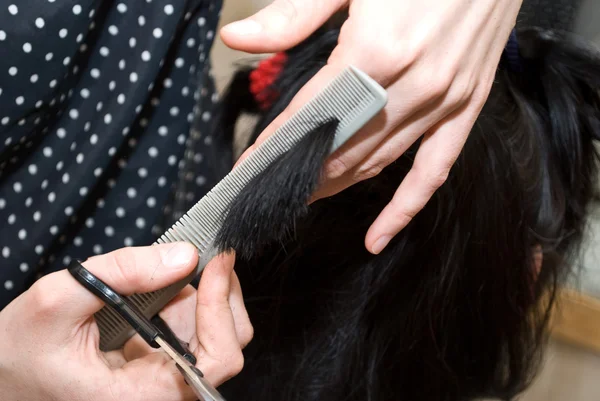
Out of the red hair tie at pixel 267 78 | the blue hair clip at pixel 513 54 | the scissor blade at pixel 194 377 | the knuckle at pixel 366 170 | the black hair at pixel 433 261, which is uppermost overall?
the red hair tie at pixel 267 78

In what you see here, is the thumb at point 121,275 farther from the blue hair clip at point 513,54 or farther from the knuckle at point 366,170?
the blue hair clip at point 513,54

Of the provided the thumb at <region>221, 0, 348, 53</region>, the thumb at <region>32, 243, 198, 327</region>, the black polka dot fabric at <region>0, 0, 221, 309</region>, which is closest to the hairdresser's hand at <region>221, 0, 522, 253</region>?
the thumb at <region>221, 0, 348, 53</region>

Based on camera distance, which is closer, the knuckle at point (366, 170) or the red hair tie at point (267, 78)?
the knuckle at point (366, 170)

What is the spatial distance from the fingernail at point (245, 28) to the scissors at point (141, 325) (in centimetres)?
20

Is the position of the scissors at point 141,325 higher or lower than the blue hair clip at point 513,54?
higher

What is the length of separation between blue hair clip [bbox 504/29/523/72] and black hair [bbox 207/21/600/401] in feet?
0.03

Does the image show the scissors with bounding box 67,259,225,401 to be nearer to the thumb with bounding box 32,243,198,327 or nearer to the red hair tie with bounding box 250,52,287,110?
the thumb with bounding box 32,243,198,327

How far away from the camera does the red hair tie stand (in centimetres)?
59

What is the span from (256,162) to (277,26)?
10 centimetres

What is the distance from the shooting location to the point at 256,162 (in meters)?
0.41

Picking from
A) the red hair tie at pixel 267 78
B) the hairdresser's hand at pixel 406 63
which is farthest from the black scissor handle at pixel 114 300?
the red hair tie at pixel 267 78

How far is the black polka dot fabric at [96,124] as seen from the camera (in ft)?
1.82

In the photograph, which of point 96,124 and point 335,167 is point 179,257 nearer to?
point 335,167

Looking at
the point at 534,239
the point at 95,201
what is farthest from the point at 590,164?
the point at 95,201
